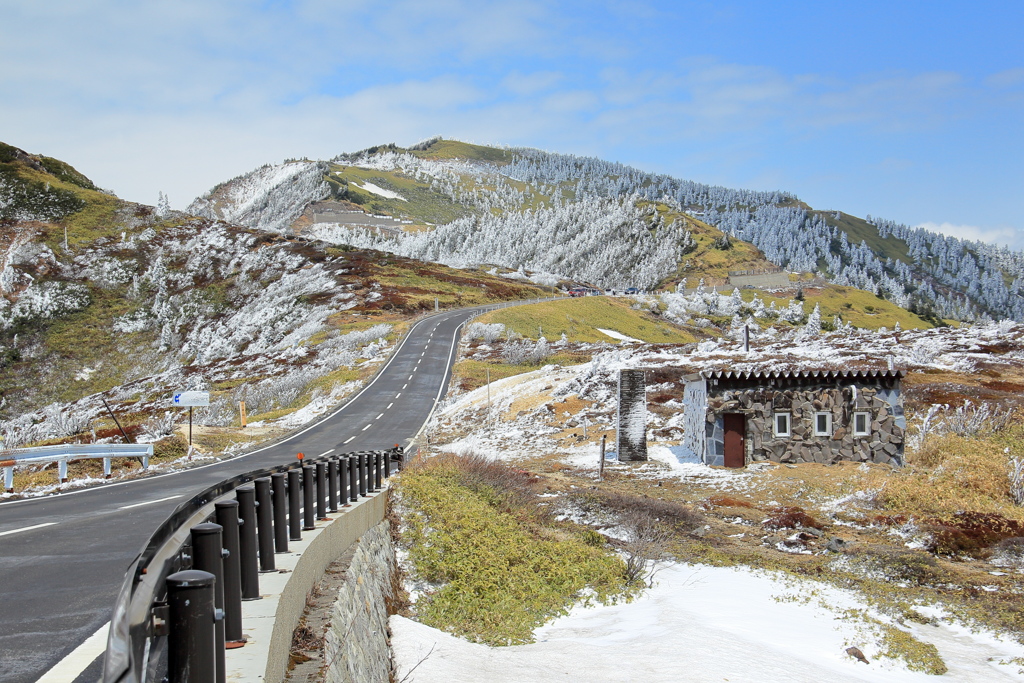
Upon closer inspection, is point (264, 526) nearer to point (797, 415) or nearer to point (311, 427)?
point (797, 415)

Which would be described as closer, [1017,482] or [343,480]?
[343,480]

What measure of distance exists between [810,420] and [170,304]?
7801 centimetres

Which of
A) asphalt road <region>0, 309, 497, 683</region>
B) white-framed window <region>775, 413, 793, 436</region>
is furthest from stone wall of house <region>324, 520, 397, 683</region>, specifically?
white-framed window <region>775, 413, 793, 436</region>

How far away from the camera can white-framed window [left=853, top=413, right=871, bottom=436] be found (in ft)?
85.9

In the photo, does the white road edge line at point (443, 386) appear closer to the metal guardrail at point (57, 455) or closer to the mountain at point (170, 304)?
the mountain at point (170, 304)

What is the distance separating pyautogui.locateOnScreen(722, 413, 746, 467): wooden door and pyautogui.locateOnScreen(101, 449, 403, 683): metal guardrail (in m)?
21.9

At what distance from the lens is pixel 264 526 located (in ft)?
19.6

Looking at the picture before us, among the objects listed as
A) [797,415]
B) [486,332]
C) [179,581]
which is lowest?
[797,415]

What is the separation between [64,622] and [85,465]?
19021 mm

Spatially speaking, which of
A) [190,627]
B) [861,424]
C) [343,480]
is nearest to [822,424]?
[861,424]

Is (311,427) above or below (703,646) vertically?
below

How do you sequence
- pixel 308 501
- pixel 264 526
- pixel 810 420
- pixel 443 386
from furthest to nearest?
pixel 443 386, pixel 810 420, pixel 308 501, pixel 264 526

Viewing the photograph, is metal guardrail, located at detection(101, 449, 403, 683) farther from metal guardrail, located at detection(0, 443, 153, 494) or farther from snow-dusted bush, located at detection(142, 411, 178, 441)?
snow-dusted bush, located at detection(142, 411, 178, 441)

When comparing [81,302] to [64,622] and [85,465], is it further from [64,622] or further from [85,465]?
[64,622]
